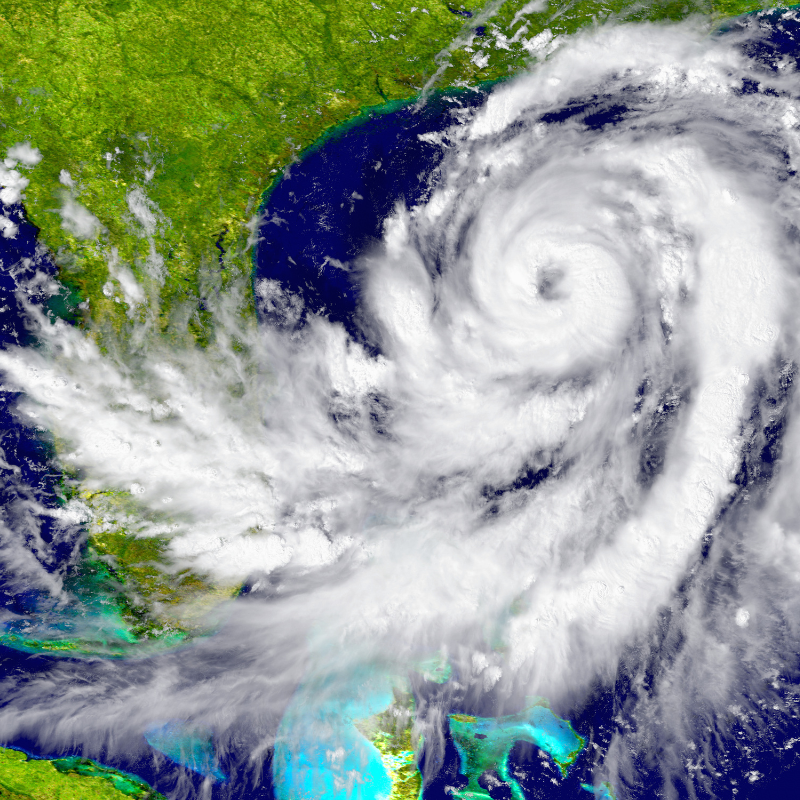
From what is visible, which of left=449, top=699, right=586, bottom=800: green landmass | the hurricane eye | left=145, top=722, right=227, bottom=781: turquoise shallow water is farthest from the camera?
left=449, top=699, right=586, bottom=800: green landmass

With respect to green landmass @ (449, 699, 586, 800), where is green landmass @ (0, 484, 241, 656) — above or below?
above

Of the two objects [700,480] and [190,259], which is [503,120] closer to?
[190,259]

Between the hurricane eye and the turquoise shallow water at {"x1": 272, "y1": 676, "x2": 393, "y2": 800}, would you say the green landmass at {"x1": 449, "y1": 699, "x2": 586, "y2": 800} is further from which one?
the hurricane eye

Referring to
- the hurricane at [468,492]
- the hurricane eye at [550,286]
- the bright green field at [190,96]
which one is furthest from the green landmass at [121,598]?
the hurricane eye at [550,286]

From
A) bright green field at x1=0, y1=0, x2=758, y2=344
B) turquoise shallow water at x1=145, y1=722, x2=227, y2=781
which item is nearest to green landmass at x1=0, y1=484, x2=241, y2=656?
turquoise shallow water at x1=145, y1=722, x2=227, y2=781

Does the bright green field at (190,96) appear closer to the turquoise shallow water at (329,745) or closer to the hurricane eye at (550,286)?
the hurricane eye at (550,286)

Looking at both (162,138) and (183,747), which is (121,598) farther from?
(162,138)
